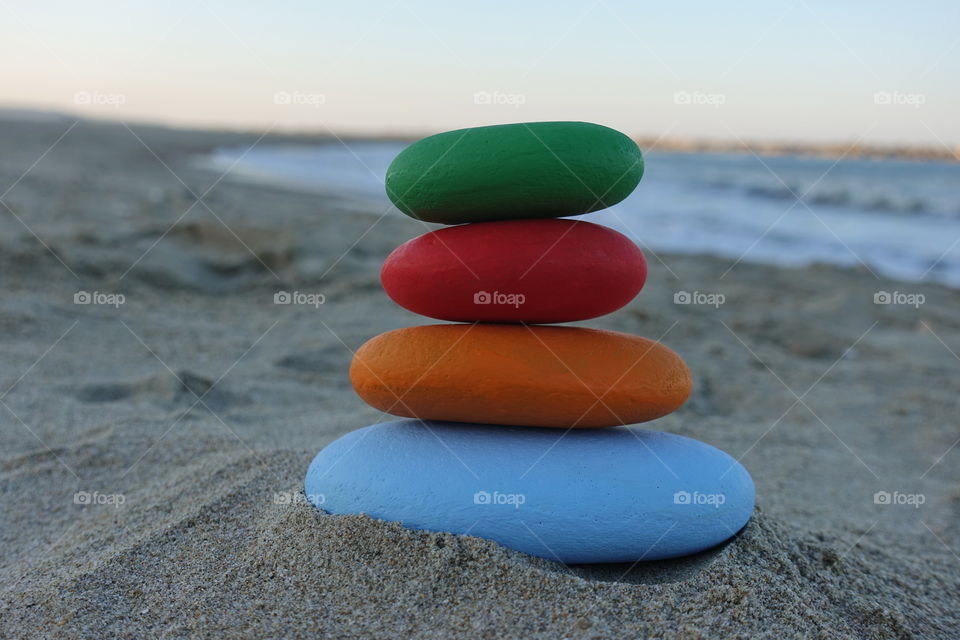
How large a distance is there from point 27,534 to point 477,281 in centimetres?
200

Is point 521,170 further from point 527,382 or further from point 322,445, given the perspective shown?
point 322,445

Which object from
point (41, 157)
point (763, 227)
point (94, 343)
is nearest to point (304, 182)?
point (41, 157)

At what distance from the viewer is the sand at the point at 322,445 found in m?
2.17

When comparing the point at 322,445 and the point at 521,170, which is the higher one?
the point at 521,170
